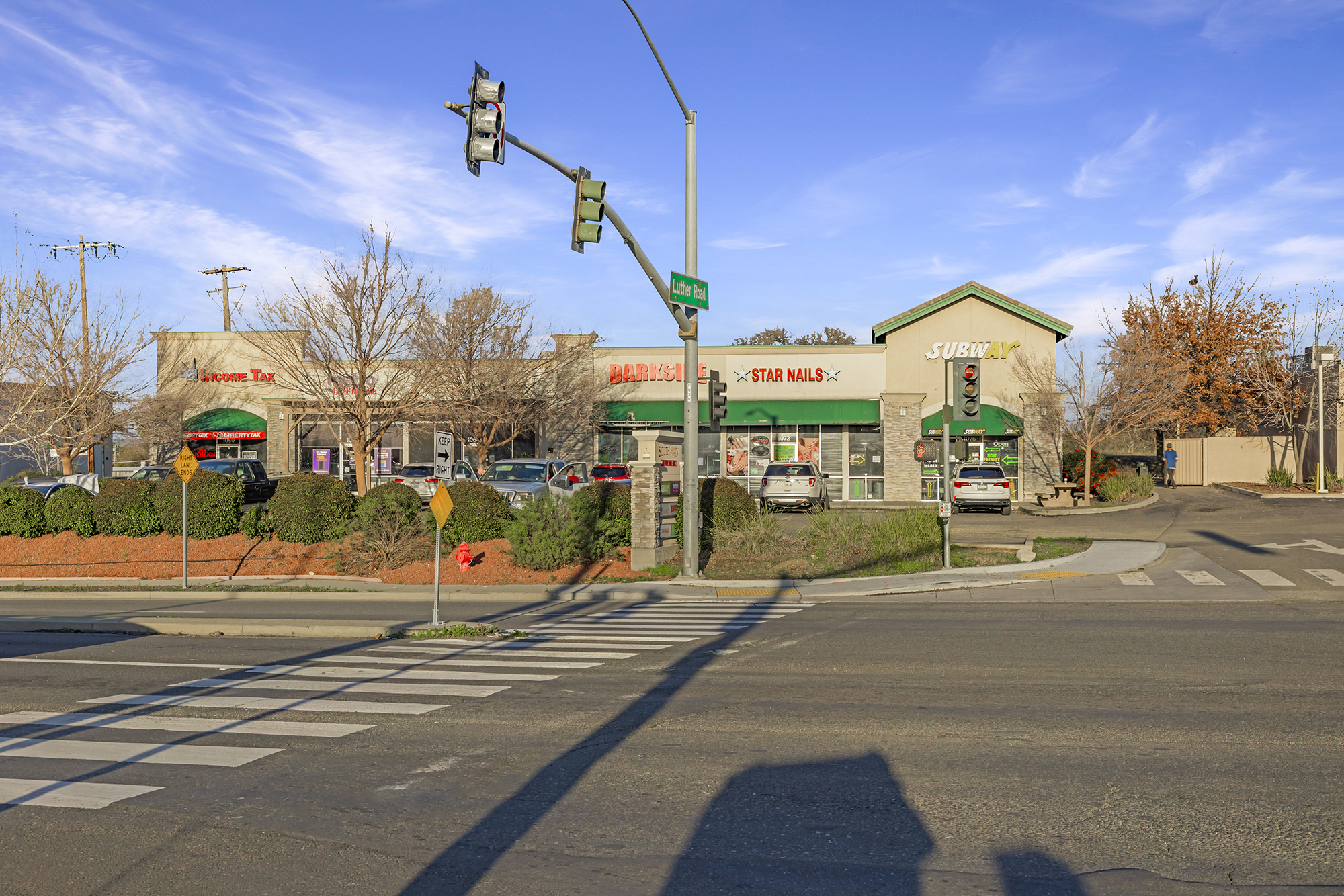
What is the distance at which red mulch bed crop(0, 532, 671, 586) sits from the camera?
66.1ft

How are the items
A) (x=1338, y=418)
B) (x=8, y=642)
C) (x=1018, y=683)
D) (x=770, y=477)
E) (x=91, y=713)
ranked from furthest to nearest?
1. (x=1338, y=418)
2. (x=770, y=477)
3. (x=8, y=642)
4. (x=1018, y=683)
5. (x=91, y=713)

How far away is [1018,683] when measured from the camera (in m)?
9.16

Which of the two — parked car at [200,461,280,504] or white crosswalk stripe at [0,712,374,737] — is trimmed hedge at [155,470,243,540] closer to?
parked car at [200,461,280,504]

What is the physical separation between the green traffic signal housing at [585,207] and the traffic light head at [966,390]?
25.4 ft

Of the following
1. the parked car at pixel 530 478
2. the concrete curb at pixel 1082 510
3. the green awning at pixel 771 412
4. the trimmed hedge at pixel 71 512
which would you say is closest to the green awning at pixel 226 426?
the green awning at pixel 771 412

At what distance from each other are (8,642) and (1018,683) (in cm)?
1275

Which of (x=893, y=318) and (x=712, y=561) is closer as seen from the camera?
(x=712, y=561)

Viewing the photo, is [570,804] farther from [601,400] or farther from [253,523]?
[601,400]

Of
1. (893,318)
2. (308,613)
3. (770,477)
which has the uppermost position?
(893,318)

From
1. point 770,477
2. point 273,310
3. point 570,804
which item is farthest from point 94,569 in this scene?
point 570,804

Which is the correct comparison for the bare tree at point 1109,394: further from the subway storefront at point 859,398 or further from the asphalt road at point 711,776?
the asphalt road at point 711,776

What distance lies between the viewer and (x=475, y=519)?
71.5 ft

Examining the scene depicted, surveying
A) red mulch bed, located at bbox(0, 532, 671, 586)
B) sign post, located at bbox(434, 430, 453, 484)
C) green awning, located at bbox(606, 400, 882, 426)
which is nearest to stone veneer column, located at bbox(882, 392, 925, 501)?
green awning, located at bbox(606, 400, 882, 426)

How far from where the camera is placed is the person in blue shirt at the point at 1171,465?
4328cm
